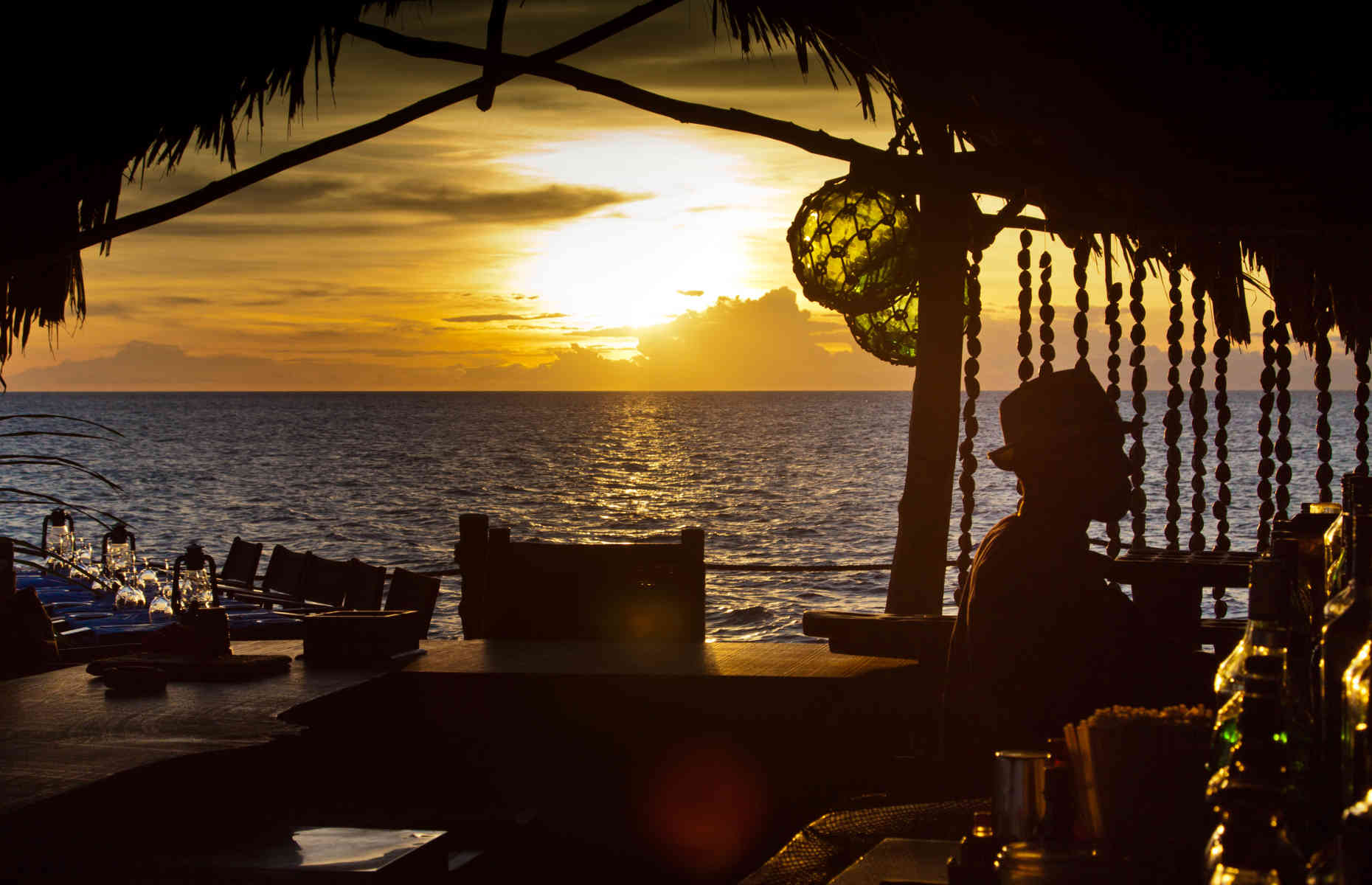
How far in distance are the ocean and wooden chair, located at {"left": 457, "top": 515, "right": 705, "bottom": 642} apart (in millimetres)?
1638

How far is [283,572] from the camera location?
409 inches

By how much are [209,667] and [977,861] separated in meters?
2.61

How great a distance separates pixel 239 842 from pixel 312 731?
86cm

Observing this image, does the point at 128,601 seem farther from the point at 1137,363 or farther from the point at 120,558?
the point at 1137,363

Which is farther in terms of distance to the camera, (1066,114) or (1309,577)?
(1066,114)

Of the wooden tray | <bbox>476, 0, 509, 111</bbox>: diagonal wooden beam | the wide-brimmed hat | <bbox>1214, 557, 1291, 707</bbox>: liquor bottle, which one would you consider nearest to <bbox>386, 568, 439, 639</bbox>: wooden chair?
<bbox>476, 0, 509, 111</bbox>: diagonal wooden beam

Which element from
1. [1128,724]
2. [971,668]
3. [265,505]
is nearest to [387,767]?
[971,668]

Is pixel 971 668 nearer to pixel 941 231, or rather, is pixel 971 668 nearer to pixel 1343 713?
pixel 1343 713

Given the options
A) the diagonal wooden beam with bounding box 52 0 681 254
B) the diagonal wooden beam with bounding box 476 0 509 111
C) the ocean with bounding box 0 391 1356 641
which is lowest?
the ocean with bounding box 0 391 1356 641

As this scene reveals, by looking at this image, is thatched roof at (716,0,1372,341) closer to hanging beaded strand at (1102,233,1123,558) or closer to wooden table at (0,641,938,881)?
hanging beaded strand at (1102,233,1123,558)

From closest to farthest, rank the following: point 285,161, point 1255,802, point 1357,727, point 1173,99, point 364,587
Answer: point 1357,727 < point 1255,802 < point 1173,99 < point 285,161 < point 364,587

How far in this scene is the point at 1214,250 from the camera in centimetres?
481

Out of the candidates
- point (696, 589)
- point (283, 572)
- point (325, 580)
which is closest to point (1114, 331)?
point (696, 589)

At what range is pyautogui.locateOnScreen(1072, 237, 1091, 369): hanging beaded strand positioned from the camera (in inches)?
176
